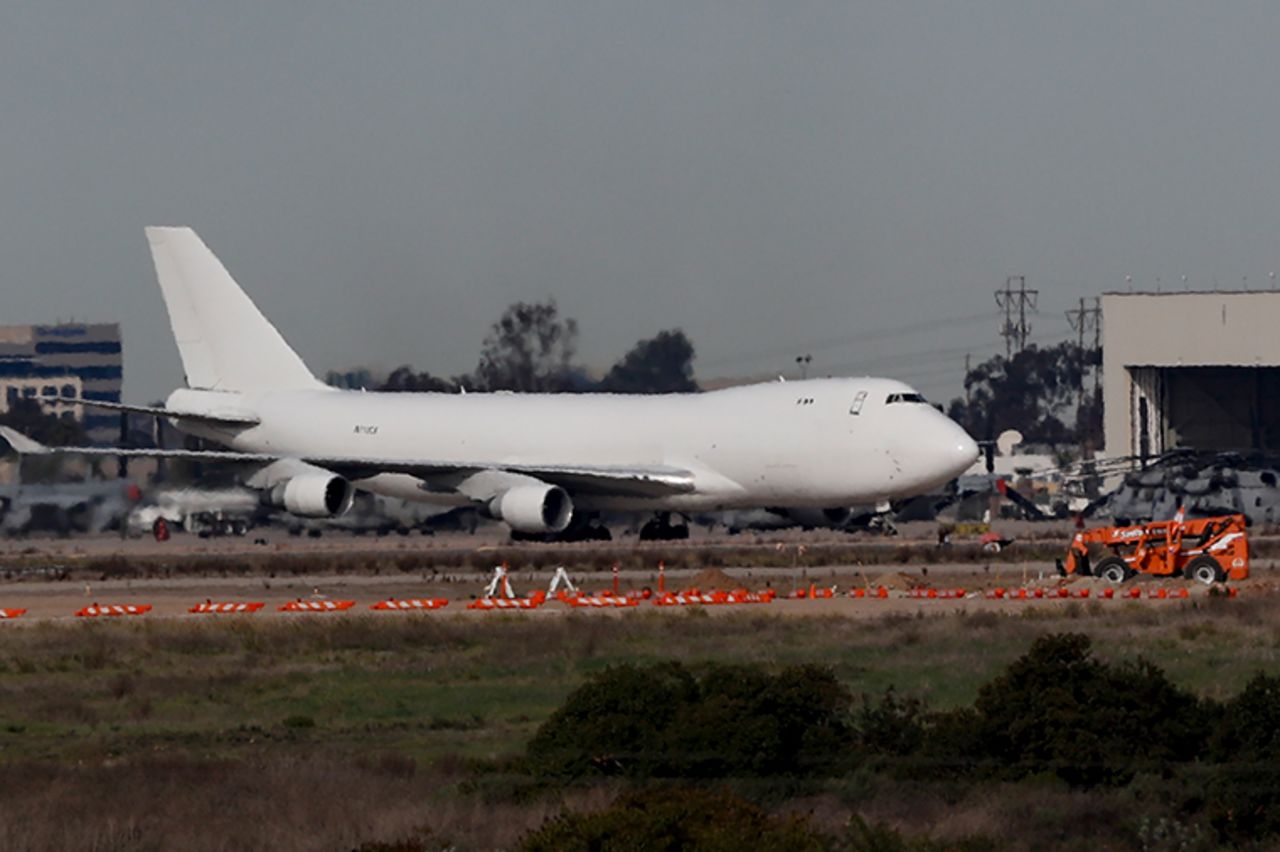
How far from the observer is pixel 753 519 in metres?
65.7

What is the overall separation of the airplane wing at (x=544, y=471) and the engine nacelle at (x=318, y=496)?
175 centimetres

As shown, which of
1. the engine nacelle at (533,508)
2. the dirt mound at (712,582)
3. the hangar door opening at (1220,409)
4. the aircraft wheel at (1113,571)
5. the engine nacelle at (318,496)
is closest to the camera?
the dirt mound at (712,582)

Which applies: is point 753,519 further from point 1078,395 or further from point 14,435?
point 1078,395

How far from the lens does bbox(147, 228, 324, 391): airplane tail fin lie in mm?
68438

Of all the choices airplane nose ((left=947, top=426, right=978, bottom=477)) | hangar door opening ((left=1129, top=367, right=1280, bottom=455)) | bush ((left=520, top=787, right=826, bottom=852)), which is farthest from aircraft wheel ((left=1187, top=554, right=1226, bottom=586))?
hangar door opening ((left=1129, top=367, right=1280, bottom=455))

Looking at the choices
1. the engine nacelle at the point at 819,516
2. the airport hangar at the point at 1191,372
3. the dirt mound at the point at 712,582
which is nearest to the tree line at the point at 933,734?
the dirt mound at the point at 712,582

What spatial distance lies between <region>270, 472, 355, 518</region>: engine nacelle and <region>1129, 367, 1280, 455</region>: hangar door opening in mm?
55269

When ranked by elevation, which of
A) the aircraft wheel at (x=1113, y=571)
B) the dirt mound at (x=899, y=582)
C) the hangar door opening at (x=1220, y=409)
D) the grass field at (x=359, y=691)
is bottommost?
the grass field at (x=359, y=691)

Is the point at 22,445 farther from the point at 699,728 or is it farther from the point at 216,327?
the point at 699,728

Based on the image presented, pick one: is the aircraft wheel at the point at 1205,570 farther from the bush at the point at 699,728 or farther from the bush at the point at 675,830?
the bush at the point at 675,830

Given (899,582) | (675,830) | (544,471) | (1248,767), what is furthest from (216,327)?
(675,830)

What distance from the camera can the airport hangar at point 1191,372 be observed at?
320 feet

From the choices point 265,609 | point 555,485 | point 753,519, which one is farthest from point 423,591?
point 753,519

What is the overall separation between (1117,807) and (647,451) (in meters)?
44.1
